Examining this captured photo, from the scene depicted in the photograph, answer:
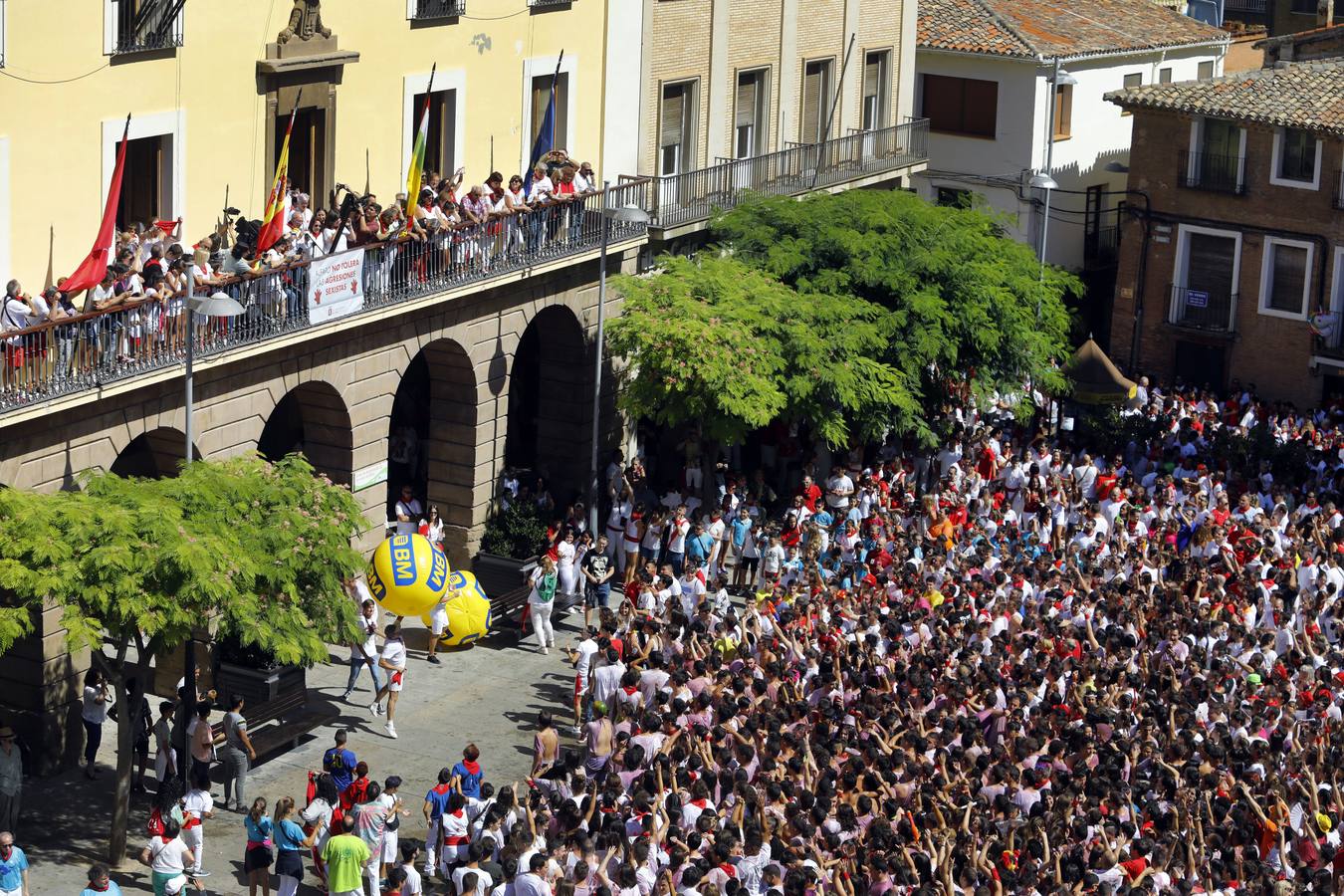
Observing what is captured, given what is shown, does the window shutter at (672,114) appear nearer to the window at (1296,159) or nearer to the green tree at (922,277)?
the green tree at (922,277)

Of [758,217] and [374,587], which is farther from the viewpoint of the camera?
[758,217]

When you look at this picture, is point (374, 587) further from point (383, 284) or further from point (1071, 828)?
point (1071, 828)

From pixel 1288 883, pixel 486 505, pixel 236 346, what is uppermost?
pixel 236 346

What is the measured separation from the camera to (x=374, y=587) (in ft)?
95.1

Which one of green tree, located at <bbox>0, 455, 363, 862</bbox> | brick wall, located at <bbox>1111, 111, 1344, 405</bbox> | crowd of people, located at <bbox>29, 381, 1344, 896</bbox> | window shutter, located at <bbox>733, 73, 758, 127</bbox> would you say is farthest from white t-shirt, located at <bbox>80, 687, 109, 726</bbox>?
brick wall, located at <bbox>1111, 111, 1344, 405</bbox>

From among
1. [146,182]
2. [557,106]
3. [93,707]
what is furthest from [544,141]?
[93,707]

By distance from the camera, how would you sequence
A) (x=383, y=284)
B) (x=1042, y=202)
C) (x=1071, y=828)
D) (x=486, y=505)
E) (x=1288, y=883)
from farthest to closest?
(x=1042, y=202) → (x=486, y=505) → (x=383, y=284) → (x=1071, y=828) → (x=1288, y=883)

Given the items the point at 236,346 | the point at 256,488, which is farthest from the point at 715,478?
the point at 256,488

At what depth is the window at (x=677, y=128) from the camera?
39375 millimetres

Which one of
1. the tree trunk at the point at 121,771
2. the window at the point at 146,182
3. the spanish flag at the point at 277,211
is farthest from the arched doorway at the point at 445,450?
the tree trunk at the point at 121,771

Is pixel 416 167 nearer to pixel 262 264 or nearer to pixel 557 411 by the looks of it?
pixel 262 264

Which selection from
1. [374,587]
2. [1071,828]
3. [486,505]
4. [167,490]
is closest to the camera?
[1071,828]

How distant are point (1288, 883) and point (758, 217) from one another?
21615mm

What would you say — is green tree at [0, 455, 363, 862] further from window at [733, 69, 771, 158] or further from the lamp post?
window at [733, 69, 771, 158]
